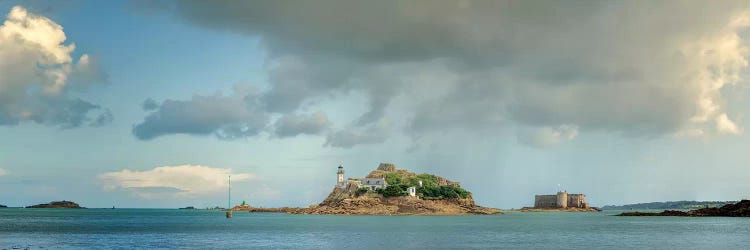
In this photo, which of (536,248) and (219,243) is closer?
(536,248)

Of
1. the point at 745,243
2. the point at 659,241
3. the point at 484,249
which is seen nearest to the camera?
the point at 484,249

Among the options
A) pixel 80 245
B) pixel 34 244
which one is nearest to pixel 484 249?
pixel 80 245

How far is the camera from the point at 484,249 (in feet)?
249

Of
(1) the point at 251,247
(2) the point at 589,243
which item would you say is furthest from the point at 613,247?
(1) the point at 251,247

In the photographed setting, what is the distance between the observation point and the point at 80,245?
8056 centimetres

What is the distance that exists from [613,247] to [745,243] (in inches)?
726

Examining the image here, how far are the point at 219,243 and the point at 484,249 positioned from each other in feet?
116

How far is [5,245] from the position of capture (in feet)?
252

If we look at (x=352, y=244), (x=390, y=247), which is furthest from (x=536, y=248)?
(x=352, y=244)

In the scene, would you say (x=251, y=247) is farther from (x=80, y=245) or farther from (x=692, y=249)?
(x=692, y=249)

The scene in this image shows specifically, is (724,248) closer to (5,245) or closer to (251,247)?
(251,247)

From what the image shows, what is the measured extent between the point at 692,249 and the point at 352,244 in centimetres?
4157

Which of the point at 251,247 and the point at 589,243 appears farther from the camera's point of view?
the point at 589,243

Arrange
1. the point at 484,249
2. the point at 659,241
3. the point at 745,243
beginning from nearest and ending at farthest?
the point at 484,249, the point at 745,243, the point at 659,241
